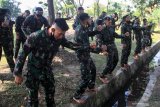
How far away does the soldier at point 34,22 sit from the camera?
8.01 meters

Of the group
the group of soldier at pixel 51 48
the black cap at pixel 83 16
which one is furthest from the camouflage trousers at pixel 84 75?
the black cap at pixel 83 16

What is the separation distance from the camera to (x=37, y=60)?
5.09 metres

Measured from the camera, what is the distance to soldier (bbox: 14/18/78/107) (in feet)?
16.0

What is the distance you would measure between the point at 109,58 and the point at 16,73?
13.1ft

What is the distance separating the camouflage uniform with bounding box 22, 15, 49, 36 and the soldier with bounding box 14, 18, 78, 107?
2.87m

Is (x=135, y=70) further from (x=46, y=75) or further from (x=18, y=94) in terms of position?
(x=46, y=75)

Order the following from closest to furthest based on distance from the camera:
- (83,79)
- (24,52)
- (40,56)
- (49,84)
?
(24,52)
(40,56)
(49,84)
(83,79)

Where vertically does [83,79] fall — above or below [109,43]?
below

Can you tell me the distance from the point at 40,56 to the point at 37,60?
9cm

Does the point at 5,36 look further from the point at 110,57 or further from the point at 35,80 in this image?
the point at 35,80

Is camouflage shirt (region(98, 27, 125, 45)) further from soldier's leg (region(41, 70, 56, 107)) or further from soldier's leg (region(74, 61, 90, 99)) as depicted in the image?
soldier's leg (region(41, 70, 56, 107))

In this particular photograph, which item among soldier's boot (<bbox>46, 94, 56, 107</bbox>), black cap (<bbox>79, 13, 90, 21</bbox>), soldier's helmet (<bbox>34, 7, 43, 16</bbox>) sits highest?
soldier's helmet (<bbox>34, 7, 43, 16</bbox>)

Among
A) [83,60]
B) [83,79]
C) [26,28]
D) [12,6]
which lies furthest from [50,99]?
[12,6]

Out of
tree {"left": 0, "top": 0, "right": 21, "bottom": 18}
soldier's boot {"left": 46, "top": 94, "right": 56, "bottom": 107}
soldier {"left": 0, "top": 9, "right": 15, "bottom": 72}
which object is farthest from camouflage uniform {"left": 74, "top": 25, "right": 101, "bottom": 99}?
tree {"left": 0, "top": 0, "right": 21, "bottom": 18}
